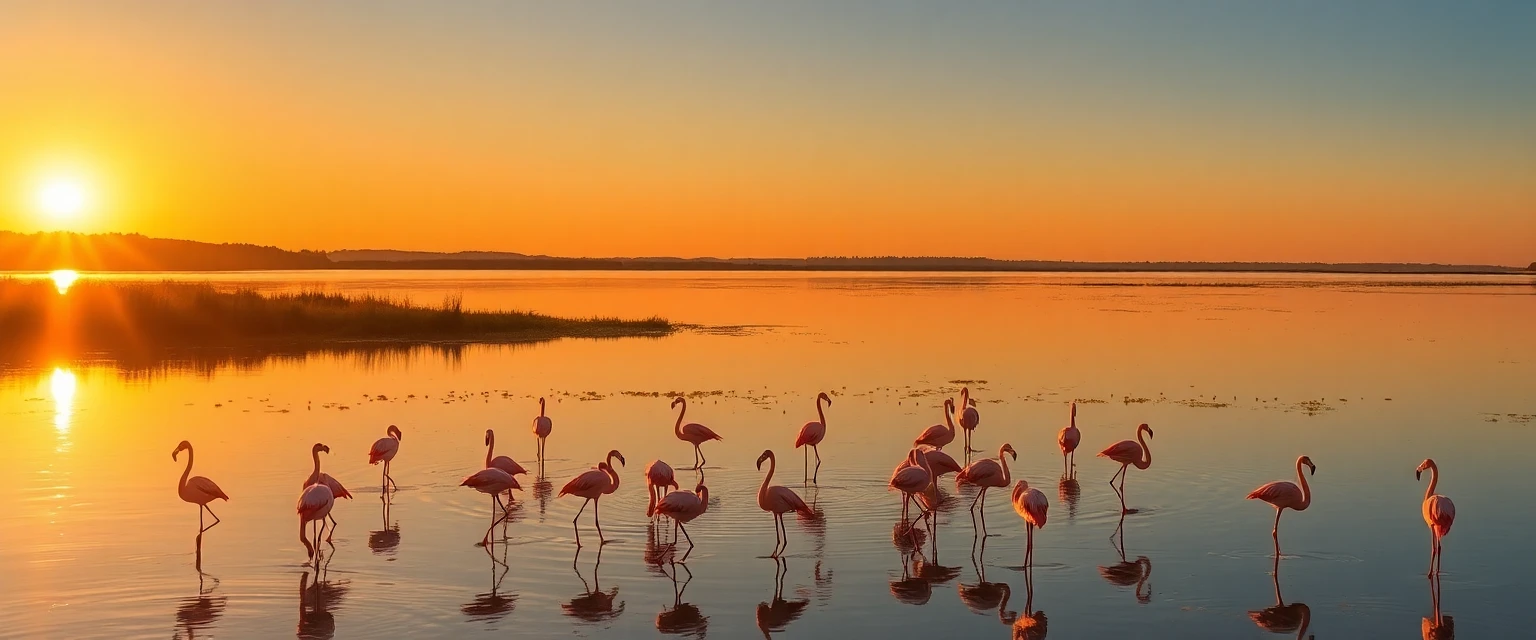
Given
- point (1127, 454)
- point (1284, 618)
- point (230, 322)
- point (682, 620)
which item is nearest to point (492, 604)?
point (682, 620)

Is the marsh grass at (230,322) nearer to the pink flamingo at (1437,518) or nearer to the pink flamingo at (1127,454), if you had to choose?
the pink flamingo at (1127,454)

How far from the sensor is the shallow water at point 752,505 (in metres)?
12.0

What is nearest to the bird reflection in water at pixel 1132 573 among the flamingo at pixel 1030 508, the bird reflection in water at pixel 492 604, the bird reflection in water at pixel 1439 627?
the flamingo at pixel 1030 508

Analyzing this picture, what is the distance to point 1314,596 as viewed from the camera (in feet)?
41.2

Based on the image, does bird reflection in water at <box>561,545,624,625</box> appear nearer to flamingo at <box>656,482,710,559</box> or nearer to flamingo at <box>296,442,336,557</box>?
flamingo at <box>656,482,710,559</box>

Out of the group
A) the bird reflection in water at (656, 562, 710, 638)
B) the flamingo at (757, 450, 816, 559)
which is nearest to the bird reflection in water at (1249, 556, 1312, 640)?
the flamingo at (757, 450, 816, 559)

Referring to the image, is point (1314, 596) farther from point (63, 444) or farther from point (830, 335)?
point (830, 335)

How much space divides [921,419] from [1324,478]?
8.34m

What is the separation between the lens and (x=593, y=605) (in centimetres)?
1220

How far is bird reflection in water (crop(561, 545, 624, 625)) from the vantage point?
1183 cm

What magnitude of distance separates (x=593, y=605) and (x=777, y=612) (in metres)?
1.83

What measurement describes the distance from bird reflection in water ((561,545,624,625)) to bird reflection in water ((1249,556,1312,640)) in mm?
6169

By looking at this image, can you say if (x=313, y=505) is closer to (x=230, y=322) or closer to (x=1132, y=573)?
(x=1132, y=573)

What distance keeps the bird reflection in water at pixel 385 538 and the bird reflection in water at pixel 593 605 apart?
2645 mm
